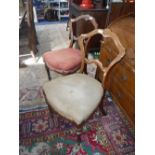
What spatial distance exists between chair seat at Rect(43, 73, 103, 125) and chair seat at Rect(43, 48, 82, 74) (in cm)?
23

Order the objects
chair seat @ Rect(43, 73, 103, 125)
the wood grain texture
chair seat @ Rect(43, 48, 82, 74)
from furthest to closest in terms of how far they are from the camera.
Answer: chair seat @ Rect(43, 48, 82, 74), the wood grain texture, chair seat @ Rect(43, 73, 103, 125)

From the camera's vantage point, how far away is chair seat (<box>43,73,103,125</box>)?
4.10 ft

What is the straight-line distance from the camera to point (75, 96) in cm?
137

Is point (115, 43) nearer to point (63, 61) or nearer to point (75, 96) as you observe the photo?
point (75, 96)

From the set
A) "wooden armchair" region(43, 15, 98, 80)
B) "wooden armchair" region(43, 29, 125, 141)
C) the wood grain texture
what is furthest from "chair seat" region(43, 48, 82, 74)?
the wood grain texture

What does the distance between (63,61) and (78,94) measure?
1.83ft

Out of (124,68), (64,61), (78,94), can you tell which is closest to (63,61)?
(64,61)

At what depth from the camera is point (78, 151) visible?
1465mm

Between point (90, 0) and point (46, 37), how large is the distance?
1363 millimetres

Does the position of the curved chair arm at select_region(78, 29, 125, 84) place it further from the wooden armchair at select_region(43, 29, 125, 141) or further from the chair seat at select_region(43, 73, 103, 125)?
the chair seat at select_region(43, 73, 103, 125)

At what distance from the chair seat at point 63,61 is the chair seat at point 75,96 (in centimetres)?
23

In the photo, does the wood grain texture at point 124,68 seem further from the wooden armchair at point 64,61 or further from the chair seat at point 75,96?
the wooden armchair at point 64,61
